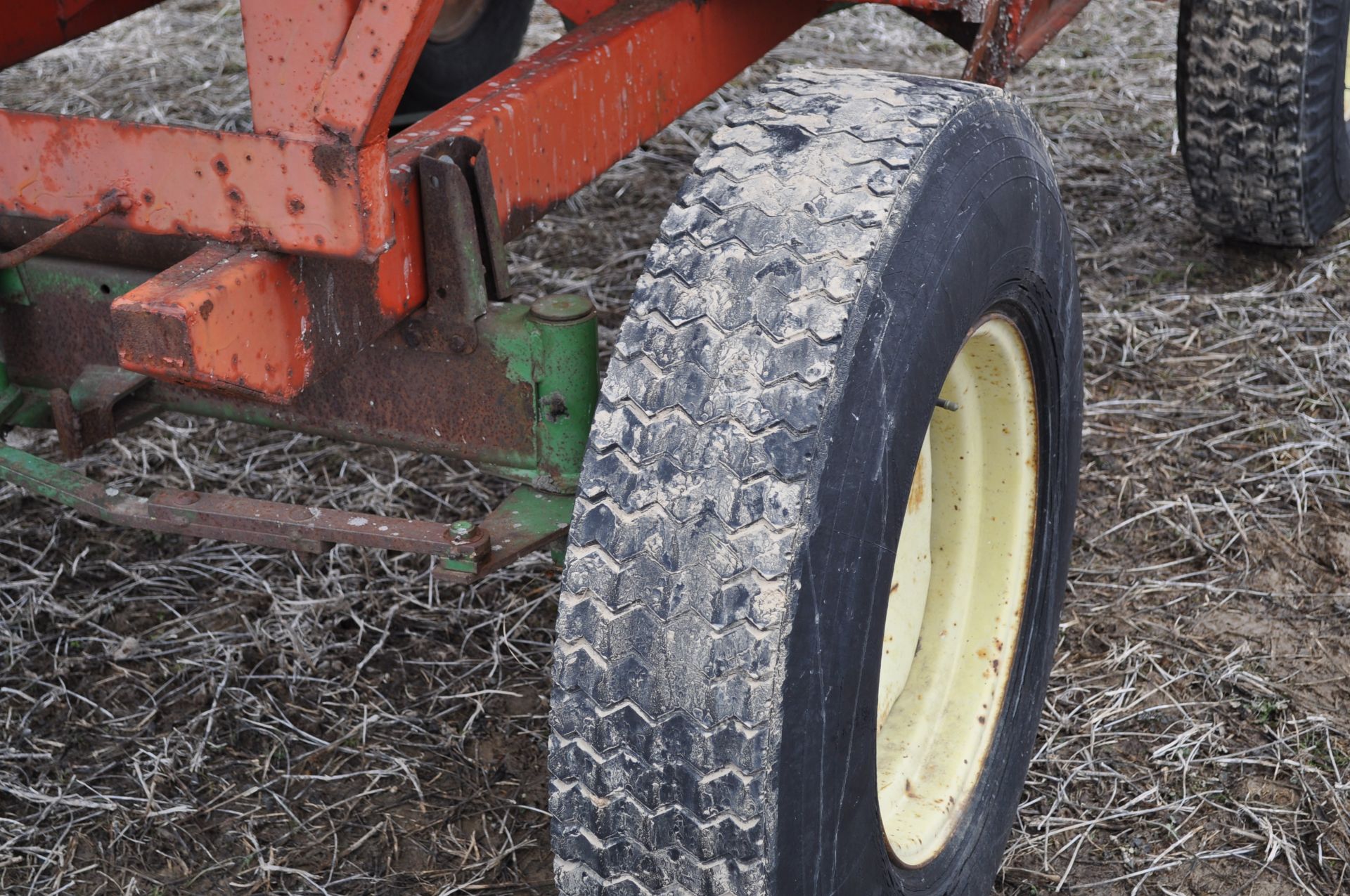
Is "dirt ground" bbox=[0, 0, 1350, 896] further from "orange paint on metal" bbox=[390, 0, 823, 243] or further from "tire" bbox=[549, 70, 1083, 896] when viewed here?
"orange paint on metal" bbox=[390, 0, 823, 243]

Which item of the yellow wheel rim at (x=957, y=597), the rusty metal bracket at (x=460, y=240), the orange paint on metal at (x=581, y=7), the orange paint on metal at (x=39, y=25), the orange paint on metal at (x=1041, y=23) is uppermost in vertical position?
the orange paint on metal at (x=39, y=25)

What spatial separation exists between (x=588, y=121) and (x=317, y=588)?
1.23 metres

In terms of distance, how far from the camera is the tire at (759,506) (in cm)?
142

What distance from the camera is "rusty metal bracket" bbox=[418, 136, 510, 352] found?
68.2 inches

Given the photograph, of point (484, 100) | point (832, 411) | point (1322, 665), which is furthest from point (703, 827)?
point (1322, 665)

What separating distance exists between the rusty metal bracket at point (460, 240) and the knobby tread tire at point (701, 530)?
1.08 feet

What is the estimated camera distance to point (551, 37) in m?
5.61

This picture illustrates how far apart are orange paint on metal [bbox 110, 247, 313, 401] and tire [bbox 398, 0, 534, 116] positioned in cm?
279

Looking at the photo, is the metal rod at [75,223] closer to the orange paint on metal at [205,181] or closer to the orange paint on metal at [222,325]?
the orange paint on metal at [205,181]

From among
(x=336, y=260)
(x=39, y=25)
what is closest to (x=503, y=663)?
(x=336, y=260)

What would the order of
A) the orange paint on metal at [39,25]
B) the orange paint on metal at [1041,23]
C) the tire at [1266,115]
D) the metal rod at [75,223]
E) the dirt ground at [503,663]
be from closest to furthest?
the metal rod at [75,223]
the dirt ground at [503,663]
the orange paint on metal at [39,25]
the orange paint on metal at [1041,23]
the tire at [1266,115]

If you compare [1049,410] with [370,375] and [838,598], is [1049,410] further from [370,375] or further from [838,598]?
[370,375]

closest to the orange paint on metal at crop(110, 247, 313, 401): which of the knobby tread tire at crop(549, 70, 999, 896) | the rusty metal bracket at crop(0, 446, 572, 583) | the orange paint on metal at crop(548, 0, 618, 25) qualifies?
the rusty metal bracket at crop(0, 446, 572, 583)


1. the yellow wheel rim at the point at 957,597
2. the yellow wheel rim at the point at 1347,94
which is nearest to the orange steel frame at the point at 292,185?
the yellow wheel rim at the point at 957,597
